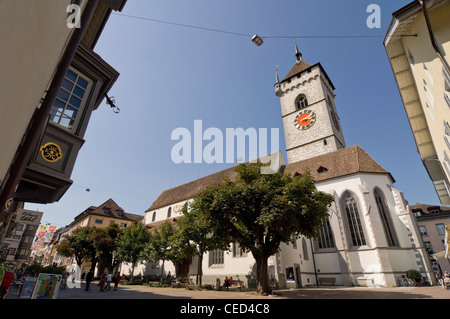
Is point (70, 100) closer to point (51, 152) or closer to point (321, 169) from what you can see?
point (51, 152)

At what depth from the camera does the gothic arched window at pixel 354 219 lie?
2534 cm

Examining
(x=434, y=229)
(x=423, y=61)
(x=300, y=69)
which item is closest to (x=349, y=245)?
(x=423, y=61)

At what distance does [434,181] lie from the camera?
17000 millimetres

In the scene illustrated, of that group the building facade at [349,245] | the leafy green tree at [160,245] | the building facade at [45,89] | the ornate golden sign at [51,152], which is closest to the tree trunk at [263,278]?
the building facade at [349,245]

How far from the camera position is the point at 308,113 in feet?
138

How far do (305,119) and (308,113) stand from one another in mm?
1243

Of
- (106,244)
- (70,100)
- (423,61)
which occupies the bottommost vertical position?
(106,244)

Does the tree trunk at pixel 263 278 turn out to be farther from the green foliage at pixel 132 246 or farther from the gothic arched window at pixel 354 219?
the green foliage at pixel 132 246

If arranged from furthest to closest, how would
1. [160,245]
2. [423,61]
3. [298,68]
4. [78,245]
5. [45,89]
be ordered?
1. [298,68]
2. [78,245]
3. [160,245]
4. [423,61]
5. [45,89]

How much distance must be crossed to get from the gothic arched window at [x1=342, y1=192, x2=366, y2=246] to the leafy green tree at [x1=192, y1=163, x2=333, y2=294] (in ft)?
41.5

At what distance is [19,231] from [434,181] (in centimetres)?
8694
